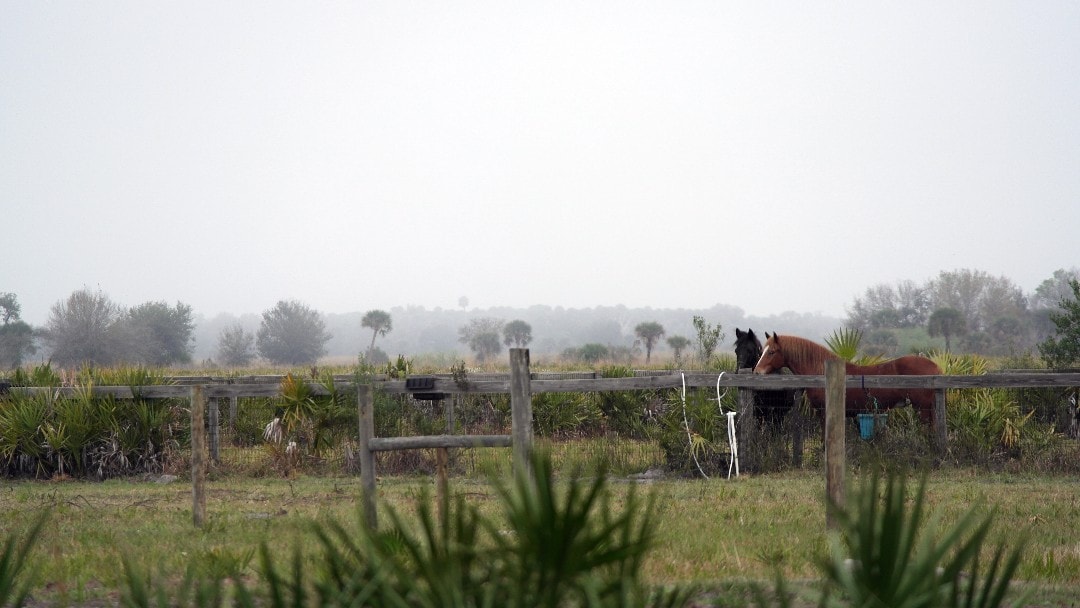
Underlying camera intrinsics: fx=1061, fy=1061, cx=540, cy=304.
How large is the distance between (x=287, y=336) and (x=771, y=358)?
104m

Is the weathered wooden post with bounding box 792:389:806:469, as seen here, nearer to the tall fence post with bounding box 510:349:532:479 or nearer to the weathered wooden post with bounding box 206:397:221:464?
the tall fence post with bounding box 510:349:532:479

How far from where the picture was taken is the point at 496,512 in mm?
10531

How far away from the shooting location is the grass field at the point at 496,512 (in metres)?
7.40

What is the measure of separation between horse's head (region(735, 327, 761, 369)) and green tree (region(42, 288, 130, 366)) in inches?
2621

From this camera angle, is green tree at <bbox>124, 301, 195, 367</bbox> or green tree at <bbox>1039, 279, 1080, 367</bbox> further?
green tree at <bbox>124, 301, 195, 367</bbox>

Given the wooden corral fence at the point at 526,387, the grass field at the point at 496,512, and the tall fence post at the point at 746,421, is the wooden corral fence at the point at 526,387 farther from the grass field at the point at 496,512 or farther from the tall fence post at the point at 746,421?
the grass field at the point at 496,512

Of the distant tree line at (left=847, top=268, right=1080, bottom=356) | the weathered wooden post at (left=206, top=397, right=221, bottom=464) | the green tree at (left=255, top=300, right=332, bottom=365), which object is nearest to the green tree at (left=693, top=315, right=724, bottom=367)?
the weathered wooden post at (left=206, top=397, right=221, bottom=464)

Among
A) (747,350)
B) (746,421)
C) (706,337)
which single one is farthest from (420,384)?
(706,337)

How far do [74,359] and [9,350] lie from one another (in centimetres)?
1720

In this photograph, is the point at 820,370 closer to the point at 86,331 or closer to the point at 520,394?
the point at 520,394

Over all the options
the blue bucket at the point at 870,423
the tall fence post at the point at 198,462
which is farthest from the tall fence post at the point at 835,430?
the blue bucket at the point at 870,423

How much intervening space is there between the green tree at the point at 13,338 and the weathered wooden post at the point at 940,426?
82.9 meters

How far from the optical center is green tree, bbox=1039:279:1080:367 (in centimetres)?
2403

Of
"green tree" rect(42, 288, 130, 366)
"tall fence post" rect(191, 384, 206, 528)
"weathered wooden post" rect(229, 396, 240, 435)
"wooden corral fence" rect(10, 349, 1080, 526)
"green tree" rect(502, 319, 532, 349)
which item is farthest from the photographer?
"green tree" rect(502, 319, 532, 349)
